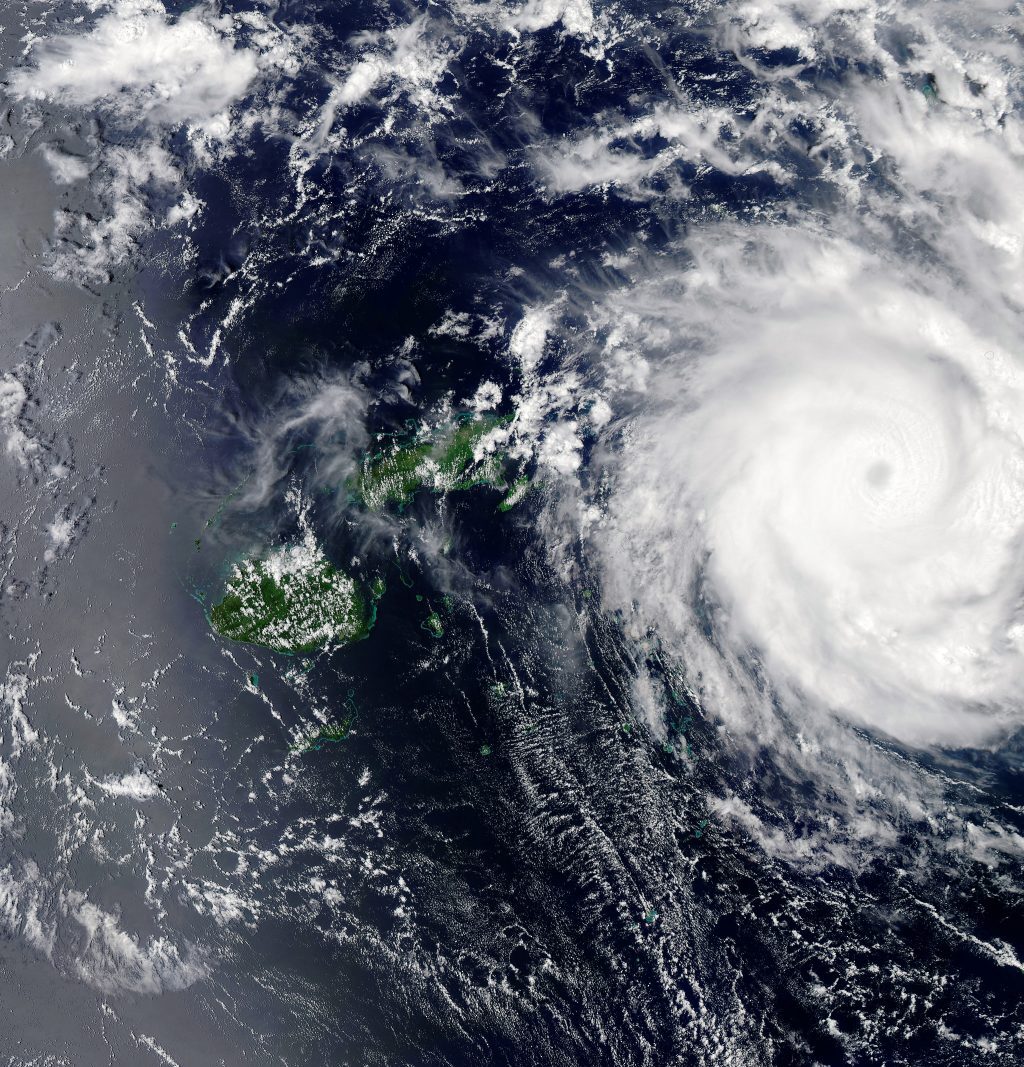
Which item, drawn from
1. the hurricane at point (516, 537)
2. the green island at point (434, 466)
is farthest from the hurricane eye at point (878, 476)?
the green island at point (434, 466)

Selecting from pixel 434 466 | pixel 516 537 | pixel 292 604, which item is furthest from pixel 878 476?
pixel 292 604

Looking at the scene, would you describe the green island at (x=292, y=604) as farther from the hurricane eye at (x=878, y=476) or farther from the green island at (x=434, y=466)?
the hurricane eye at (x=878, y=476)

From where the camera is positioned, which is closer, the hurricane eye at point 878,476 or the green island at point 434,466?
the hurricane eye at point 878,476

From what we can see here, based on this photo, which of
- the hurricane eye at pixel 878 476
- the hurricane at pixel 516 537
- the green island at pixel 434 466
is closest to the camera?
the hurricane at pixel 516 537

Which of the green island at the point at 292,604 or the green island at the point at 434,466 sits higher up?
the green island at the point at 434,466

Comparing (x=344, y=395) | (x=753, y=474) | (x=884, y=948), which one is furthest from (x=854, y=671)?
(x=344, y=395)

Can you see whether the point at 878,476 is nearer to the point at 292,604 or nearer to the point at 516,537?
the point at 516,537

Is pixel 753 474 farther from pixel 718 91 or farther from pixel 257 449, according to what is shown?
pixel 257 449
